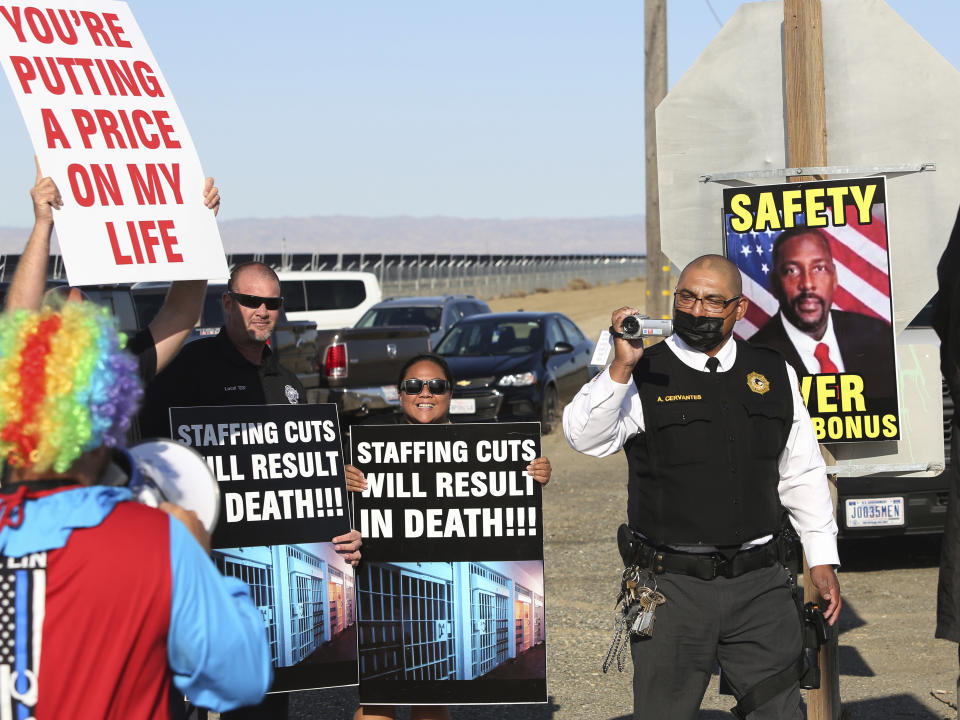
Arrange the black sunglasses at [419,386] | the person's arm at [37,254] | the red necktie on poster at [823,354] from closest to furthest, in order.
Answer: the person's arm at [37,254] → the red necktie on poster at [823,354] → the black sunglasses at [419,386]

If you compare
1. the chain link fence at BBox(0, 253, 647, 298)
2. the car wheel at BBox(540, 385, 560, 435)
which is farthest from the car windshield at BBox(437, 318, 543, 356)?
the chain link fence at BBox(0, 253, 647, 298)

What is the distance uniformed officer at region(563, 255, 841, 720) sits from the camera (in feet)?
13.4

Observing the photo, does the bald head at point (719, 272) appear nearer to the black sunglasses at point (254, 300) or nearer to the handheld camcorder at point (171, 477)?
the black sunglasses at point (254, 300)

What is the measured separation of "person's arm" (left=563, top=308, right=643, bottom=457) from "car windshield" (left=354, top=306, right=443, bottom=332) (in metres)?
18.4

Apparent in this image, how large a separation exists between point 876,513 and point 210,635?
645 centimetres

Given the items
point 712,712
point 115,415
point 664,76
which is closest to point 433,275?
point 664,76

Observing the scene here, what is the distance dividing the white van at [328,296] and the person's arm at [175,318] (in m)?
20.8

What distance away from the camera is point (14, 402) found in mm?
2271

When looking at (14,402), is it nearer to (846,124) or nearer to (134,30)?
(134,30)

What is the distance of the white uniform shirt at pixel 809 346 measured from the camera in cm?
493

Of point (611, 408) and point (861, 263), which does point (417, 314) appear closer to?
point (861, 263)

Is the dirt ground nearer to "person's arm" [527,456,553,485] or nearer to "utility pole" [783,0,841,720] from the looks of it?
"utility pole" [783,0,841,720]

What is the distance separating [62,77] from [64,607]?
1.96m

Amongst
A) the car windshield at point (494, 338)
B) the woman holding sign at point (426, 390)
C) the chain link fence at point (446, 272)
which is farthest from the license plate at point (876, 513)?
the chain link fence at point (446, 272)
